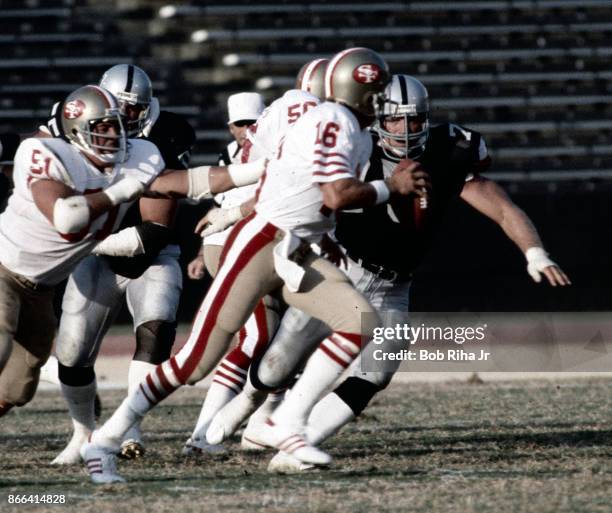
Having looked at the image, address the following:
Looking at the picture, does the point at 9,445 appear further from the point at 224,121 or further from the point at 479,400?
the point at 224,121

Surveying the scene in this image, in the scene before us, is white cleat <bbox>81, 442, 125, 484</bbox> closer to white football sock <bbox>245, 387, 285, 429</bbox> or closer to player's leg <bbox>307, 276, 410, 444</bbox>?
player's leg <bbox>307, 276, 410, 444</bbox>

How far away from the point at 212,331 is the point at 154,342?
1.22 meters

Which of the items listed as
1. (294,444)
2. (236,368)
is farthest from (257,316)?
(294,444)

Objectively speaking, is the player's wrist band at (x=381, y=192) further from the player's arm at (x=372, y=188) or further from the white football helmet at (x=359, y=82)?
the white football helmet at (x=359, y=82)

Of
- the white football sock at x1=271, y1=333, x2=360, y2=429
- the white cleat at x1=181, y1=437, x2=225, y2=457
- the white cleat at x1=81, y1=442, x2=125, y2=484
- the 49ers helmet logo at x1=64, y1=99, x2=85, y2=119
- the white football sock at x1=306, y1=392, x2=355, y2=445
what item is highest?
the 49ers helmet logo at x1=64, y1=99, x2=85, y2=119

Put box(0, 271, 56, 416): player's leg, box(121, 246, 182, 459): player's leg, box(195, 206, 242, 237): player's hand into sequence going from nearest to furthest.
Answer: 1. box(0, 271, 56, 416): player's leg
2. box(195, 206, 242, 237): player's hand
3. box(121, 246, 182, 459): player's leg

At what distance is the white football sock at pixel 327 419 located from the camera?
5266 mm

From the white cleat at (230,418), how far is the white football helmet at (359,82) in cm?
148

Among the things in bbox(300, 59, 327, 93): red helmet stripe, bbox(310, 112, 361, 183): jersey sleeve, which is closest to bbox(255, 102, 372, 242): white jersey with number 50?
bbox(310, 112, 361, 183): jersey sleeve

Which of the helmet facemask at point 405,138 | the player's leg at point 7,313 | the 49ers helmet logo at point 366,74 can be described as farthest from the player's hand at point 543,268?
the player's leg at point 7,313

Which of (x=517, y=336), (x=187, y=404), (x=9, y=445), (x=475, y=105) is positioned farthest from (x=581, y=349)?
(x=9, y=445)

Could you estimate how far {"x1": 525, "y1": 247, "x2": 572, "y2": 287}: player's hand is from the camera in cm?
544

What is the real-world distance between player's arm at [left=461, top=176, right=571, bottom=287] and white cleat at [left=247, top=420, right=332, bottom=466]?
3.95 ft

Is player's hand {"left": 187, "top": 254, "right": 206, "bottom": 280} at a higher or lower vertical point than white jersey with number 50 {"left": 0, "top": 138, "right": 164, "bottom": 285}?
lower
